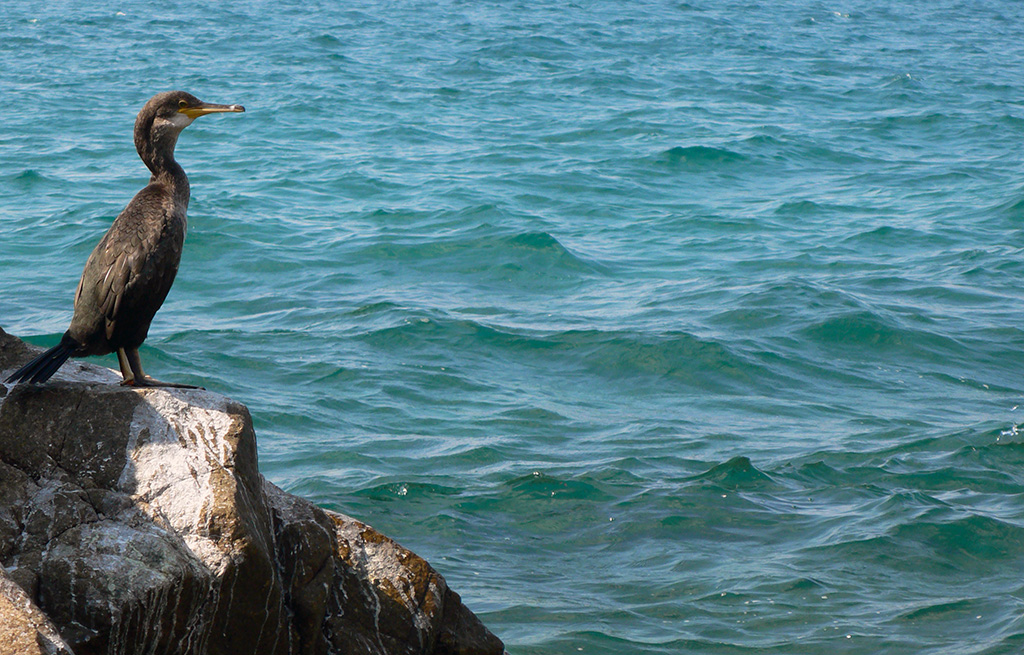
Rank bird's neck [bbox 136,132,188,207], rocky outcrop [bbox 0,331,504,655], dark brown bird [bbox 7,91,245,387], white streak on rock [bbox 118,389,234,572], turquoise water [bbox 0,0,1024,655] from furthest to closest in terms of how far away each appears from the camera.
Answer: turquoise water [bbox 0,0,1024,655] → bird's neck [bbox 136,132,188,207] → dark brown bird [bbox 7,91,245,387] → white streak on rock [bbox 118,389,234,572] → rocky outcrop [bbox 0,331,504,655]

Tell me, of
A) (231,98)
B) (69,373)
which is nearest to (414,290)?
(69,373)

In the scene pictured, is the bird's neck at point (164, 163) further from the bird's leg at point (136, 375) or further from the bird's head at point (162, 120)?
the bird's leg at point (136, 375)

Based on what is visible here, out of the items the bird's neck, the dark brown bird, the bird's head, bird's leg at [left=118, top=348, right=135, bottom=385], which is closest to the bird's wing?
the dark brown bird

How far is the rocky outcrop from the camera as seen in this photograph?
129 inches

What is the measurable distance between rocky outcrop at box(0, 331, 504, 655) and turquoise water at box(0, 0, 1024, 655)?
140cm

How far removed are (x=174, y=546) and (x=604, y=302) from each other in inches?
276

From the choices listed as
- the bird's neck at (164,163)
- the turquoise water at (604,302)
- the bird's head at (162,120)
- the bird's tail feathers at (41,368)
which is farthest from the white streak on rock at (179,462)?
the turquoise water at (604,302)

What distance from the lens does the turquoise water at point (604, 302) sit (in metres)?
6.11

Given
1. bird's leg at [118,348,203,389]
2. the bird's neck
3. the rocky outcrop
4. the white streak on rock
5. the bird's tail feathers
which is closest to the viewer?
the rocky outcrop

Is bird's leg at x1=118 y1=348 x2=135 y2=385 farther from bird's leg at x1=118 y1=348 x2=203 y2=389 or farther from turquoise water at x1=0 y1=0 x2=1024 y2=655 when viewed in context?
turquoise water at x1=0 y1=0 x2=1024 y2=655

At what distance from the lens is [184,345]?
345 inches

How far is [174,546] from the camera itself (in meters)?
3.41

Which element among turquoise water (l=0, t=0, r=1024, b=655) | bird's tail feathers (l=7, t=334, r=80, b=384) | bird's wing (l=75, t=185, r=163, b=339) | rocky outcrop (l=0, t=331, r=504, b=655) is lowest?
turquoise water (l=0, t=0, r=1024, b=655)

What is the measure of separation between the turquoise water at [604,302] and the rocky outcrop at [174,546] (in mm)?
1397
